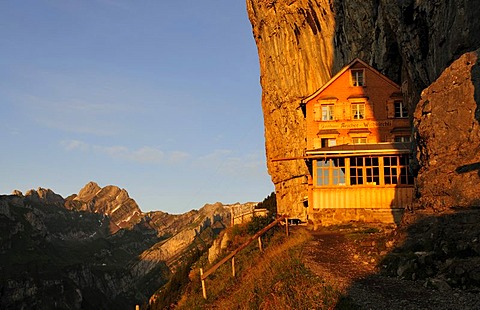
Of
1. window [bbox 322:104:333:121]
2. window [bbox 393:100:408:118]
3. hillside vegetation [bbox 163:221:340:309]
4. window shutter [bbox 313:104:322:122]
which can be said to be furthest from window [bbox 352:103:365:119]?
hillside vegetation [bbox 163:221:340:309]

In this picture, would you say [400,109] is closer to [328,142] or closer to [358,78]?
[358,78]

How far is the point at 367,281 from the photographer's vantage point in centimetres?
1526

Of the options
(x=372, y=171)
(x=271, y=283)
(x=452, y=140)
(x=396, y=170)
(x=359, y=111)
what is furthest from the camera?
(x=359, y=111)

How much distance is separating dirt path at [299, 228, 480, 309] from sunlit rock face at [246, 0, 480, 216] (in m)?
10.4

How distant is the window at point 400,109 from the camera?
130 ft

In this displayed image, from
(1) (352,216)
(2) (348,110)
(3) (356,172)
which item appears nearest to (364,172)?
(3) (356,172)

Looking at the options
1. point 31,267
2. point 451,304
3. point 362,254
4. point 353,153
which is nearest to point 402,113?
point 353,153

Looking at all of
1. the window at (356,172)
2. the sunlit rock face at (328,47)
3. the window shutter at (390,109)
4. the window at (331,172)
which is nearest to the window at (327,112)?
the window shutter at (390,109)

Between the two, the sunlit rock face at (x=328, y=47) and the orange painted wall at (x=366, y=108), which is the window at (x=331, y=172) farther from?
the orange painted wall at (x=366, y=108)

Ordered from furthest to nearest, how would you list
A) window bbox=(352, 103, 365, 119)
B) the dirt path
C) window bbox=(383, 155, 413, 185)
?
1. window bbox=(352, 103, 365, 119)
2. window bbox=(383, 155, 413, 185)
3. the dirt path

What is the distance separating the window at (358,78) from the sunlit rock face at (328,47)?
3511 mm

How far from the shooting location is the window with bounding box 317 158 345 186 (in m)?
30.1

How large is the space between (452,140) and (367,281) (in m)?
7.62

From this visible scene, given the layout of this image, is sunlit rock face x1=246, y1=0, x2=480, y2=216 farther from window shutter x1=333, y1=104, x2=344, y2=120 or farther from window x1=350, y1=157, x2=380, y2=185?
window x1=350, y1=157, x2=380, y2=185
